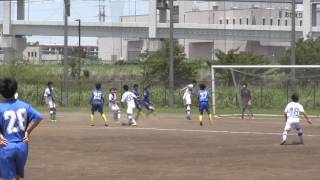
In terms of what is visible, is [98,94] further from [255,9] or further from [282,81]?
[255,9]

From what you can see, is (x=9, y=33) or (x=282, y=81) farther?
(x=9, y=33)

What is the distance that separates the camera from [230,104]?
4856cm

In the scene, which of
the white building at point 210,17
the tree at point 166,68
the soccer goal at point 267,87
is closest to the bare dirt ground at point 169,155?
the soccer goal at point 267,87

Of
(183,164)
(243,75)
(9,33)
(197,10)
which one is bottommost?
(183,164)

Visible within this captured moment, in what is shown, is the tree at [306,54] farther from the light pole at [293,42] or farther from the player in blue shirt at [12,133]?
the player in blue shirt at [12,133]

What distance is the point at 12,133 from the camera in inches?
359

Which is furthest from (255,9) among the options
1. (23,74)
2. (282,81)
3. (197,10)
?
(282,81)

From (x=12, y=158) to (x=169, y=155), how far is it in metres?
8.67

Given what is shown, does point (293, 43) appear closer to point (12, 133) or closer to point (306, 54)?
point (306, 54)

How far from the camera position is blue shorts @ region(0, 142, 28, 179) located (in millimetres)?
9023

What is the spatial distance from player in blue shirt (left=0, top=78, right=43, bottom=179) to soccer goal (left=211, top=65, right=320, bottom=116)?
36837 millimetres

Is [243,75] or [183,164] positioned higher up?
[243,75]

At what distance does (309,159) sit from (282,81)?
1287 inches

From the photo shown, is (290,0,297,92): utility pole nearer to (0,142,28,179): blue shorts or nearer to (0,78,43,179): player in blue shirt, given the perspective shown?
(0,78,43,179): player in blue shirt
